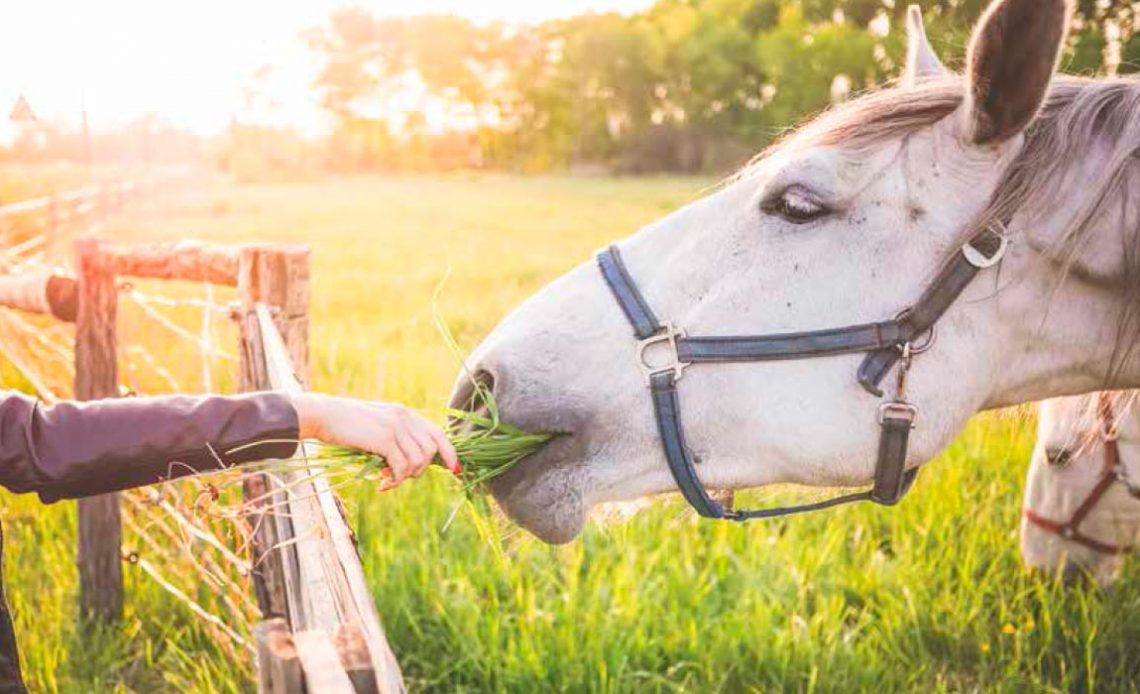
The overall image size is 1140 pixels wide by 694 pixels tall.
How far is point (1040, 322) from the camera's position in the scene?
1962mm

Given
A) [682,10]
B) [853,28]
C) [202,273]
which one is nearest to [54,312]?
[202,273]

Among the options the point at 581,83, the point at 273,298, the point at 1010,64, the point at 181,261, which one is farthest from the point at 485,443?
the point at 581,83

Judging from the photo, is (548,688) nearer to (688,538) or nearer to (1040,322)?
(688,538)

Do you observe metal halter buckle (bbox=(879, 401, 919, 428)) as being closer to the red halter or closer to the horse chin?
the horse chin

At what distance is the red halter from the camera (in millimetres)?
2914

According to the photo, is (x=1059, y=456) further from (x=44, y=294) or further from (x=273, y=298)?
(x=44, y=294)

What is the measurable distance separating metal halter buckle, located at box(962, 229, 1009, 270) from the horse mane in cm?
3

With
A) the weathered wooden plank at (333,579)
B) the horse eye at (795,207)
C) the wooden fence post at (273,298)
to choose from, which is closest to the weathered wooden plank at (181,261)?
the wooden fence post at (273,298)

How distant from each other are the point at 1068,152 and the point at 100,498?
335 cm

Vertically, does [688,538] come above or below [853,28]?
below

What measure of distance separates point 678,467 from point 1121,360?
1024 millimetres

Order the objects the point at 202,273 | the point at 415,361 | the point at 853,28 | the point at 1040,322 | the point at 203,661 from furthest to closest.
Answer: the point at 853,28, the point at 415,361, the point at 202,273, the point at 203,661, the point at 1040,322

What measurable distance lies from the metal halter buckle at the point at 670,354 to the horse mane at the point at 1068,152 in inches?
21.3

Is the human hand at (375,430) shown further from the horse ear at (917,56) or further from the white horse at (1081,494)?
the white horse at (1081,494)
